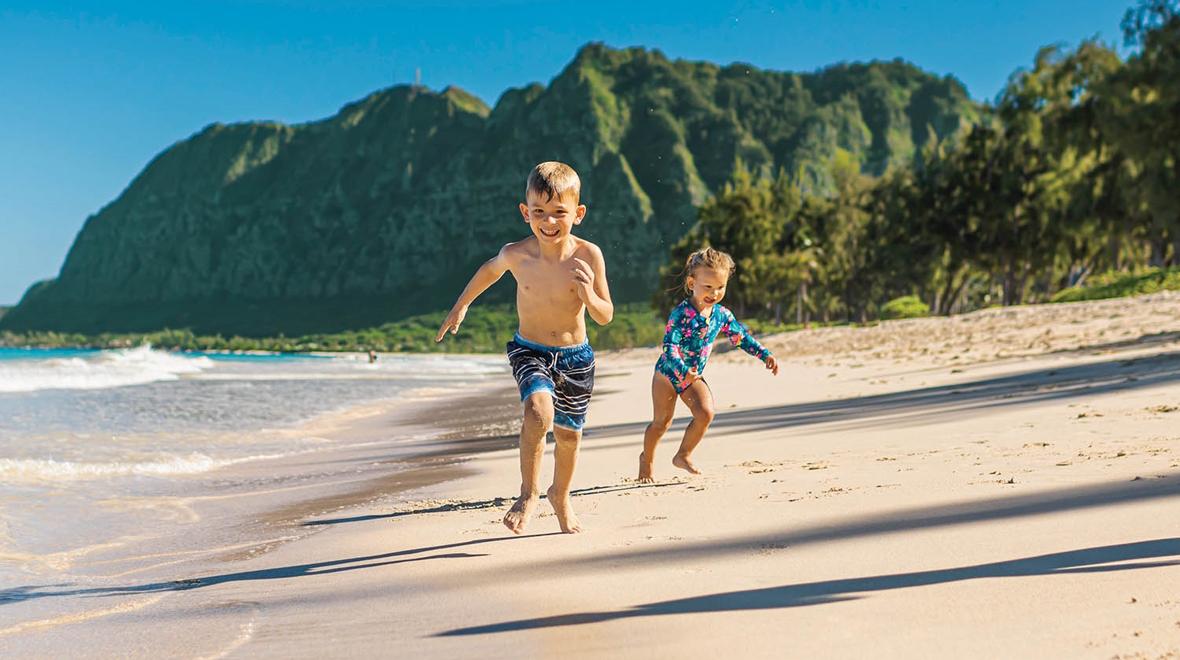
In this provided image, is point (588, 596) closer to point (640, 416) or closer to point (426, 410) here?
point (640, 416)

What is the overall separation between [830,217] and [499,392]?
1391 inches

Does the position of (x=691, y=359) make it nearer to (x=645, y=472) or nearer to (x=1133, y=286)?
(x=645, y=472)

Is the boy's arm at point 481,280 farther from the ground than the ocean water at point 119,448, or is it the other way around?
the boy's arm at point 481,280

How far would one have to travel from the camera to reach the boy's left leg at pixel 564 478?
4.84 meters

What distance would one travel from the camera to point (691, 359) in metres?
6.62

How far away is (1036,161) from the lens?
3944cm

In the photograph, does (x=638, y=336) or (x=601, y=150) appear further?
(x=601, y=150)

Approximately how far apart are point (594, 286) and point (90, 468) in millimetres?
6314

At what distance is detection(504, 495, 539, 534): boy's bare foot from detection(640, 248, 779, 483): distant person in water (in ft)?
5.92

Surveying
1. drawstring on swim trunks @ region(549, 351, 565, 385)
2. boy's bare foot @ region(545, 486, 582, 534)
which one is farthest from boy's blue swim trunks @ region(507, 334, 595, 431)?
boy's bare foot @ region(545, 486, 582, 534)

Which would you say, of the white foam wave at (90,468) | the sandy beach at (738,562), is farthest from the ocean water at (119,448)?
the sandy beach at (738,562)

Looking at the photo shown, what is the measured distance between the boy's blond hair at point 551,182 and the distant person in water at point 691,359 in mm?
2028

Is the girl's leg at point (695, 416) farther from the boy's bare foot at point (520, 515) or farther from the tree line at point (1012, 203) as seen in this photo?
the tree line at point (1012, 203)

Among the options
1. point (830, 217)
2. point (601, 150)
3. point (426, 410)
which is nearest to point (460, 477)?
point (426, 410)
